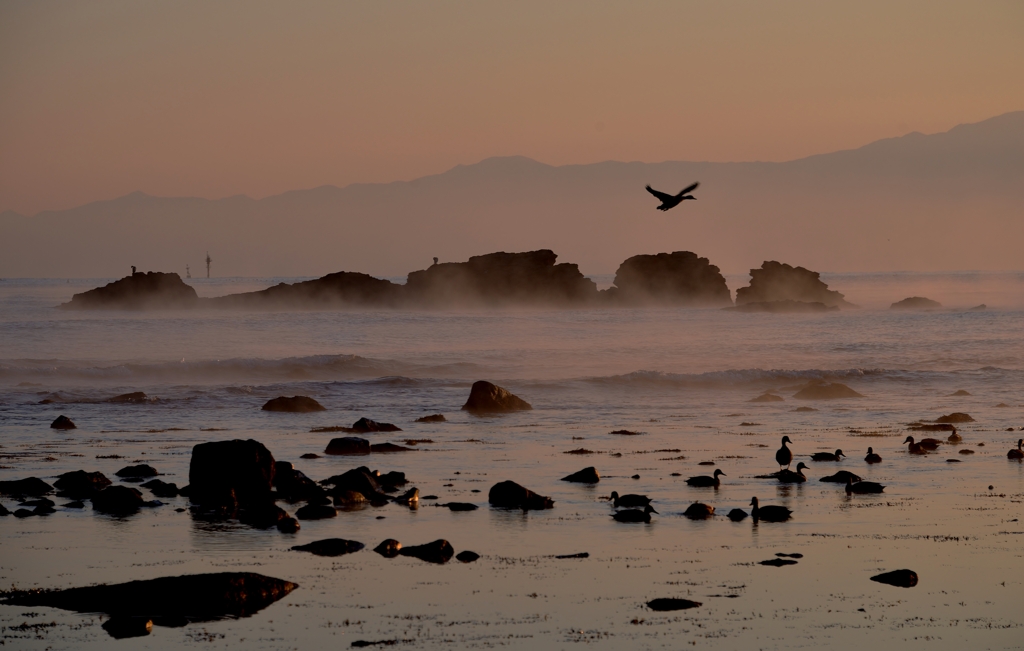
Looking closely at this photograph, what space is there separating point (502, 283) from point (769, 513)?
5039 inches

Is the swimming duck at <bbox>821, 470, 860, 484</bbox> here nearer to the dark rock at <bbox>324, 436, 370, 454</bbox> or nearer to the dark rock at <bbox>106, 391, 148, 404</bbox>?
the dark rock at <bbox>324, 436, 370, 454</bbox>

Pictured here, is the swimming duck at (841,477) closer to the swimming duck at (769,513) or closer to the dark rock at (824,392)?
the swimming duck at (769,513)

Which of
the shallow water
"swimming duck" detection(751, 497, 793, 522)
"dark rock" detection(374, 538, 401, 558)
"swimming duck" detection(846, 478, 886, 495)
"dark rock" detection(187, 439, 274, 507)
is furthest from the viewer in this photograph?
"swimming duck" detection(846, 478, 886, 495)

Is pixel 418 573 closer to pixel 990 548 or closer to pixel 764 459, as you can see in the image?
pixel 990 548

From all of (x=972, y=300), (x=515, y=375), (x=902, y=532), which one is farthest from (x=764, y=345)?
(x=972, y=300)

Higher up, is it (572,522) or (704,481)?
(704,481)

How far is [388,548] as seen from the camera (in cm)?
1744

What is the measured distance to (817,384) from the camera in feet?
160

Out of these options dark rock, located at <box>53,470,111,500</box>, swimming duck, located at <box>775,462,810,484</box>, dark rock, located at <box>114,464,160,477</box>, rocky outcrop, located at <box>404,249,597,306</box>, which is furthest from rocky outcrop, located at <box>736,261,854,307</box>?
dark rock, located at <box>53,470,111,500</box>

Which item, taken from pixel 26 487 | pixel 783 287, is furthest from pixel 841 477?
pixel 783 287

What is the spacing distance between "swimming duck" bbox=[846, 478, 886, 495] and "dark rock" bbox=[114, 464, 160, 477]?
15.7 metres

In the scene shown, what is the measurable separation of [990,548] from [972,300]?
167 metres

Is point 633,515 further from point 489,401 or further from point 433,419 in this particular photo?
point 489,401

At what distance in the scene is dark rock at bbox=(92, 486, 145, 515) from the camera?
21000mm
